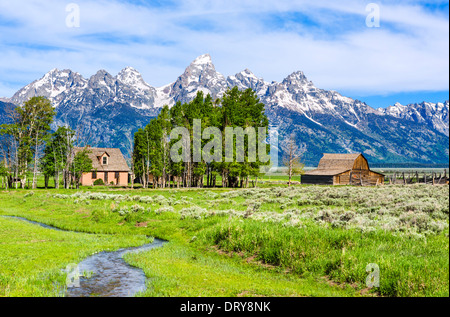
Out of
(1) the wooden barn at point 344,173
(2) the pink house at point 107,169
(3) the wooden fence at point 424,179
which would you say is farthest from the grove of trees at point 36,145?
(3) the wooden fence at point 424,179

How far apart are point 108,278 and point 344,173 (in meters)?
84.4

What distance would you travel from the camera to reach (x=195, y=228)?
84.3ft

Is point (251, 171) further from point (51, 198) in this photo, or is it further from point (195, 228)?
point (195, 228)

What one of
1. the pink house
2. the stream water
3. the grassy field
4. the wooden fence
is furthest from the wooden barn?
the stream water

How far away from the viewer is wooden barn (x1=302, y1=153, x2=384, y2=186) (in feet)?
300

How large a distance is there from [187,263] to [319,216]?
10546mm

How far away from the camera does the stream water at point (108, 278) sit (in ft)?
43.2

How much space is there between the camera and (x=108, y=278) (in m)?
15.2

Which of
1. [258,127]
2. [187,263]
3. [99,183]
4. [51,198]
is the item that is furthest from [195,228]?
[99,183]

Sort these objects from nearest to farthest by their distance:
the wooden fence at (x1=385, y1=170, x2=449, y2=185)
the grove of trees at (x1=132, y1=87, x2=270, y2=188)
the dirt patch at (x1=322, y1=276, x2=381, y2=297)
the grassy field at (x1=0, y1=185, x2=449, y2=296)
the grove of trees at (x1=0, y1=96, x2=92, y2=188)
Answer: the dirt patch at (x1=322, y1=276, x2=381, y2=297) → the grassy field at (x1=0, y1=185, x2=449, y2=296) → the grove of trees at (x1=0, y1=96, x2=92, y2=188) → the grove of trees at (x1=132, y1=87, x2=270, y2=188) → the wooden fence at (x1=385, y1=170, x2=449, y2=185)

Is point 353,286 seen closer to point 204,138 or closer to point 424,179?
point 204,138

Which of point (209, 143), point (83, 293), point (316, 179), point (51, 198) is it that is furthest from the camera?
point (316, 179)

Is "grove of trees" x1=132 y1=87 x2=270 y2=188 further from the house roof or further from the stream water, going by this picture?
the stream water
